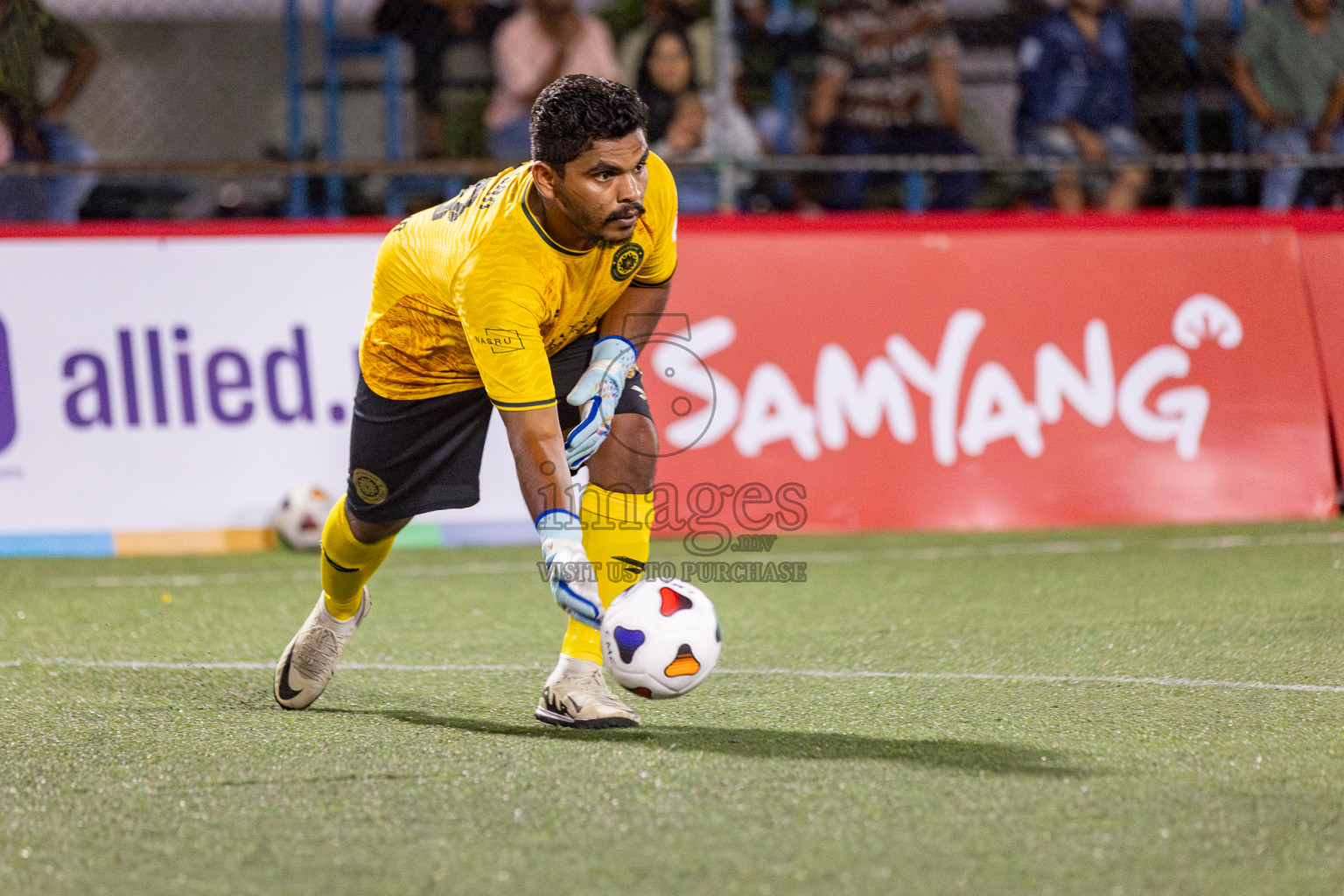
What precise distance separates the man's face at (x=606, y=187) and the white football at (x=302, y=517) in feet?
13.7

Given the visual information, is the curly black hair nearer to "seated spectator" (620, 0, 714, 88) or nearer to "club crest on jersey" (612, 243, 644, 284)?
"club crest on jersey" (612, 243, 644, 284)

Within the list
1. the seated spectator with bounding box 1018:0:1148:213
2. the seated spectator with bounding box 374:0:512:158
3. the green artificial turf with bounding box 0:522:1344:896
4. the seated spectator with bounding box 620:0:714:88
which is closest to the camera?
the green artificial turf with bounding box 0:522:1344:896

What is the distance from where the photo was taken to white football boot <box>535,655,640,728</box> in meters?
3.84

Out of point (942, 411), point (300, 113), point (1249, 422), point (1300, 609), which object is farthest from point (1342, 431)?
point (300, 113)

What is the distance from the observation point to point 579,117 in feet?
11.3

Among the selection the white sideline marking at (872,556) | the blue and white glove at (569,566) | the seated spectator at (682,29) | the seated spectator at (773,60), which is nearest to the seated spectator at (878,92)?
the seated spectator at (773,60)

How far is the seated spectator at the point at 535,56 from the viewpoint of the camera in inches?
357

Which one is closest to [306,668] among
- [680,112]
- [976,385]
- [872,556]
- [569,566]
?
[569,566]

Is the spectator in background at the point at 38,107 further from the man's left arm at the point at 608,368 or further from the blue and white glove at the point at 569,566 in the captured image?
the blue and white glove at the point at 569,566

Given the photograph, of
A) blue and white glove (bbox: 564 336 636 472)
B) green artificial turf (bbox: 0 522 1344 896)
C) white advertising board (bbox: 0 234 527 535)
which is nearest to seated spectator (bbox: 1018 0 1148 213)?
green artificial turf (bbox: 0 522 1344 896)

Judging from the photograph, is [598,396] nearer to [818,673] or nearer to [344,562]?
[344,562]

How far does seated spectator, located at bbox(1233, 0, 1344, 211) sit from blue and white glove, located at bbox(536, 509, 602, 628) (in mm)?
6948

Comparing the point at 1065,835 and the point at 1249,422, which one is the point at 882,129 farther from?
the point at 1065,835

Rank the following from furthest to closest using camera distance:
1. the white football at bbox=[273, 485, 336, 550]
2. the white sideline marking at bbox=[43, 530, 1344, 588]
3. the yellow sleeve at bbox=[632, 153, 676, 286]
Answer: the white football at bbox=[273, 485, 336, 550]
the white sideline marking at bbox=[43, 530, 1344, 588]
the yellow sleeve at bbox=[632, 153, 676, 286]
